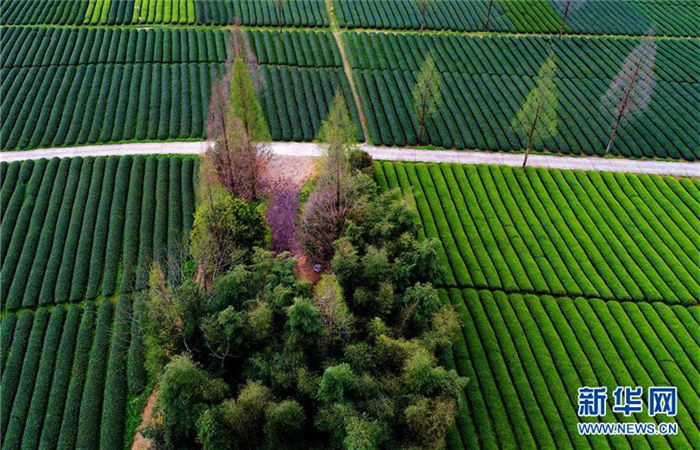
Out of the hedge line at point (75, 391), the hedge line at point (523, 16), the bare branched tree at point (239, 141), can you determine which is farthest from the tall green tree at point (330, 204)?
the hedge line at point (523, 16)

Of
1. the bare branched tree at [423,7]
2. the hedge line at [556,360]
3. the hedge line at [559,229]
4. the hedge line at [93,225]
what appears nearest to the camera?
the hedge line at [556,360]

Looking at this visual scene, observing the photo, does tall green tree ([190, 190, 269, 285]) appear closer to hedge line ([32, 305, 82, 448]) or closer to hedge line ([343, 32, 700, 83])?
hedge line ([32, 305, 82, 448])

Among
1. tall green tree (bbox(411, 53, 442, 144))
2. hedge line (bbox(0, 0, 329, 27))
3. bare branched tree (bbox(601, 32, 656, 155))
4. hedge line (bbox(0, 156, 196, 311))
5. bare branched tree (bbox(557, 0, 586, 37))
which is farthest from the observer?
bare branched tree (bbox(557, 0, 586, 37))

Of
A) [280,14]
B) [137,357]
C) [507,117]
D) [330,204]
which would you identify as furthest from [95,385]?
[280,14]

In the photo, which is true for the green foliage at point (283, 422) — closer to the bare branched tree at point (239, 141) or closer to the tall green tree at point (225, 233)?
the tall green tree at point (225, 233)

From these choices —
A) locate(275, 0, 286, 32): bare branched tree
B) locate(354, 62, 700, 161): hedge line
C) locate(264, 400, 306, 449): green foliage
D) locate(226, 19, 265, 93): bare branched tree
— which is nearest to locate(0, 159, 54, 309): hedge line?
locate(226, 19, 265, 93): bare branched tree

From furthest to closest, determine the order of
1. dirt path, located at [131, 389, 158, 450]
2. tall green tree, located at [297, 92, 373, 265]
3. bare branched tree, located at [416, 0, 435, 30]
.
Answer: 1. bare branched tree, located at [416, 0, 435, 30]
2. tall green tree, located at [297, 92, 373, 265]
3. dirt path, located at [131, 389, 158, 450]

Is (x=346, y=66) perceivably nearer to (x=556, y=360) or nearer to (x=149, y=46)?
(x=149, y=46)
